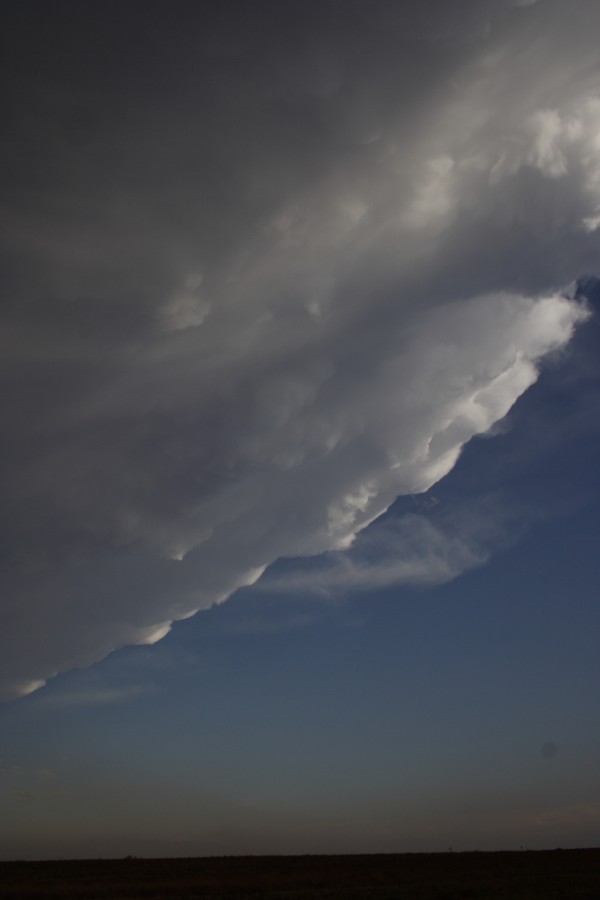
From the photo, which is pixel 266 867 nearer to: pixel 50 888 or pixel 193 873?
pixel 193 873

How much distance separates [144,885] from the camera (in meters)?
49.6

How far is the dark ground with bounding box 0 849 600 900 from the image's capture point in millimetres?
42188

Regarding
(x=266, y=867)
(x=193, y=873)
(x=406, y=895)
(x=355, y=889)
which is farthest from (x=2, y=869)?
(x=406, y=895)

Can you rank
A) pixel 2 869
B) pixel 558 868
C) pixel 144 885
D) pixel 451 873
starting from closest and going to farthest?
pixel 144 885 → pixel 451 873 → pixel 558 868 → pixel 2 869

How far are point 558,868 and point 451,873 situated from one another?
11967 mm

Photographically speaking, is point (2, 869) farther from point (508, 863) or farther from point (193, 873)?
point (508, 863)

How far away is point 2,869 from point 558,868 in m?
56.0

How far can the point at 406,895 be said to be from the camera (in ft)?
138

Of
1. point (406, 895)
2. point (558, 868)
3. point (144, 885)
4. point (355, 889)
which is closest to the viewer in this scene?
point (406, 895)

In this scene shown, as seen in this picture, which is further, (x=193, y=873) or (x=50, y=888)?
(x=193, y=873)

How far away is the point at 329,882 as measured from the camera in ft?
169

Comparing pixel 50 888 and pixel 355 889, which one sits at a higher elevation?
pixel 50 888

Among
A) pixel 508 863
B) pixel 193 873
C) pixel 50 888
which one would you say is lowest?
pixel 508 863

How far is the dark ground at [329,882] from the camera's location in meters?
42.2
